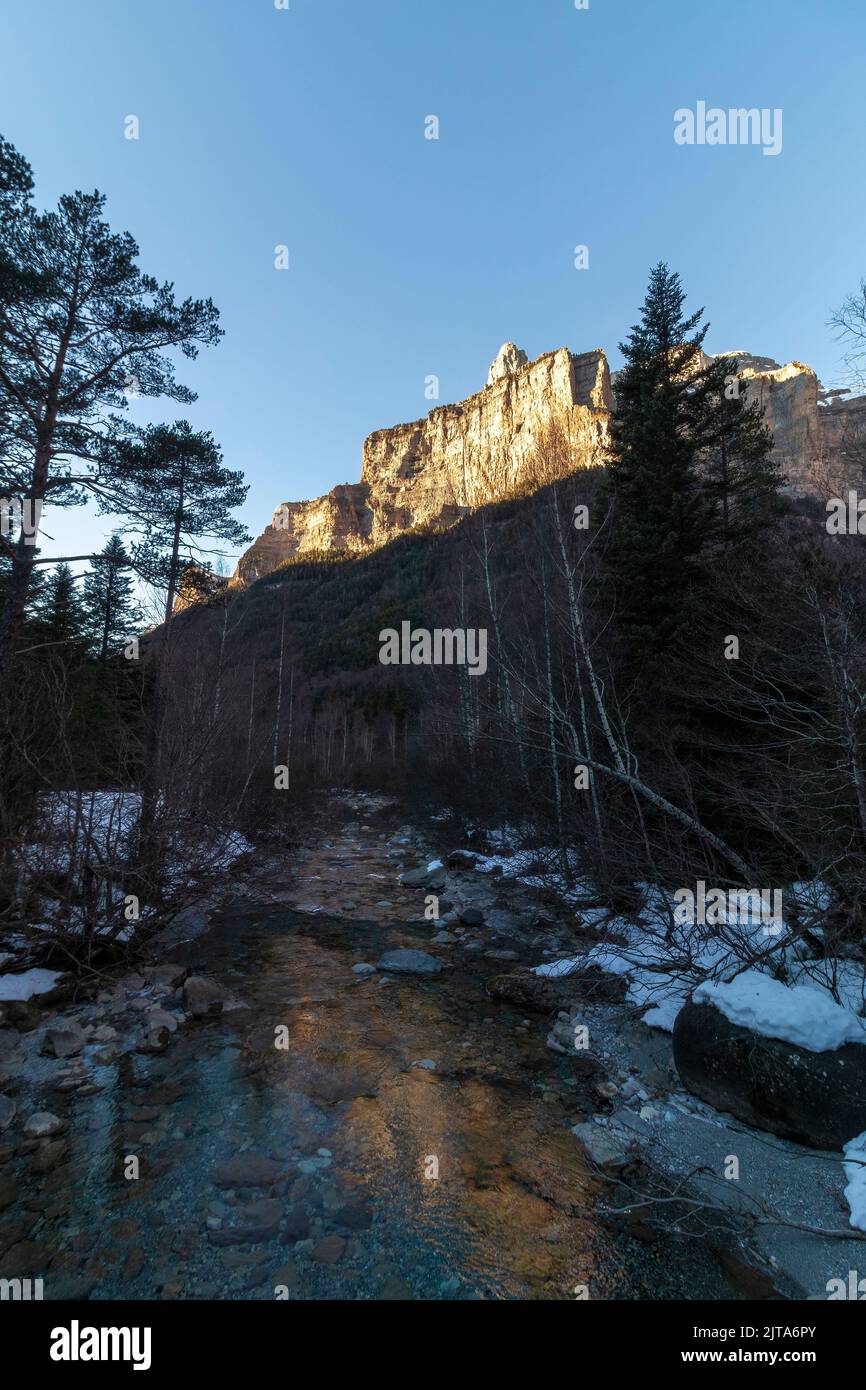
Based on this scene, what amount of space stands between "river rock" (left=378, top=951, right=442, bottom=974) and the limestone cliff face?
329ft

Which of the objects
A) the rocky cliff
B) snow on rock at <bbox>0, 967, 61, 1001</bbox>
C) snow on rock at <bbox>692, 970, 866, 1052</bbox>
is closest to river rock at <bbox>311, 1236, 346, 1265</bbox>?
snow on rock at <bbox>692, 970, 866, 1052</bbox>

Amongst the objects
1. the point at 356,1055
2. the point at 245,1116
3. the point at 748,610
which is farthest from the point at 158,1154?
the point at 748,610

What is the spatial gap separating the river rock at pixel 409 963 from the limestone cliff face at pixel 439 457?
10025cm

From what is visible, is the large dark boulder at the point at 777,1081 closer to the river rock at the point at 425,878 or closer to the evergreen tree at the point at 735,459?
the river rock at the point at 425,878

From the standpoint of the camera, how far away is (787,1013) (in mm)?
4273

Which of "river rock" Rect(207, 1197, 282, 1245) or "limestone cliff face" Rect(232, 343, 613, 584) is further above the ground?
"limestone cliff face" Rect(232, 343, 613, 584)

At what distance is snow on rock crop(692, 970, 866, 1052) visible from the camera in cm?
409

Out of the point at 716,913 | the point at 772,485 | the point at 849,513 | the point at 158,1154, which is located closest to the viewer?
the point at 158,1154

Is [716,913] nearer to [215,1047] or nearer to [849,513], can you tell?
[215,1047]

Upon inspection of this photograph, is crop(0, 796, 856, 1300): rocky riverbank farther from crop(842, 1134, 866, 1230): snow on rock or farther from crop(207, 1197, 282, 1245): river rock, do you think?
crop(842, 1134, 866, 1230): snow on rock

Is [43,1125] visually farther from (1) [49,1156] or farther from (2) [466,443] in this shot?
(2) [466,443]
